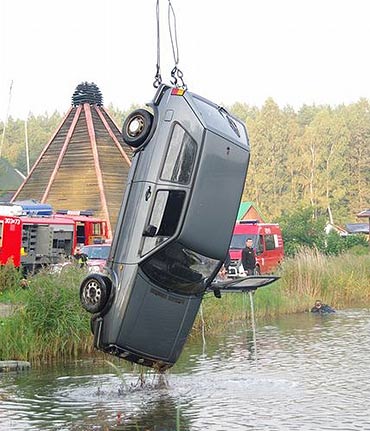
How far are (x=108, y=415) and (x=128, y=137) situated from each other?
11.5 feet

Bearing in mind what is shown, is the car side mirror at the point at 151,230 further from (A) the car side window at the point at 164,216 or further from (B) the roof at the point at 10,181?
(B) the roof at the point at 10,181

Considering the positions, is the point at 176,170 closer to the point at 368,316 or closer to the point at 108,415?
the point at 108,415

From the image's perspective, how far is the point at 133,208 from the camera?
11.6 m

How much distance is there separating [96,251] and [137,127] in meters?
16.5

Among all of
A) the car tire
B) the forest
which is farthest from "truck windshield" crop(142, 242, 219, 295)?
the forest

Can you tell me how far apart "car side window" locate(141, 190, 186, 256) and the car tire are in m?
0.78

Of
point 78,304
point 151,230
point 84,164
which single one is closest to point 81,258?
point 78,304

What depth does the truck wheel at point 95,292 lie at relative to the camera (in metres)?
11.6

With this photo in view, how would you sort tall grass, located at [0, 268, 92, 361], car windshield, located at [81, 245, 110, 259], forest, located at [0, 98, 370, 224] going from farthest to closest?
forest, located at [0, 98, 370, 224]
car windshield, located at [81, 245, 110, 259]
tall grass, located at [0, 268, 92, 361]

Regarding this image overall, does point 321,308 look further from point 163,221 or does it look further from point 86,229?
point 163,221

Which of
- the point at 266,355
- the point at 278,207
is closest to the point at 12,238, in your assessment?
the point at 266,355

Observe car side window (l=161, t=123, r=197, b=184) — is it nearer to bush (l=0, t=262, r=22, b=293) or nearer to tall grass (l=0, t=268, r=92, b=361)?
tall grass (l=0, t=268, r=92, b=361)

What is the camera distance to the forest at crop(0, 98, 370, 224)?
89188 millimetres

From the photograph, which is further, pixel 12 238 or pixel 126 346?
pixel 12 238
